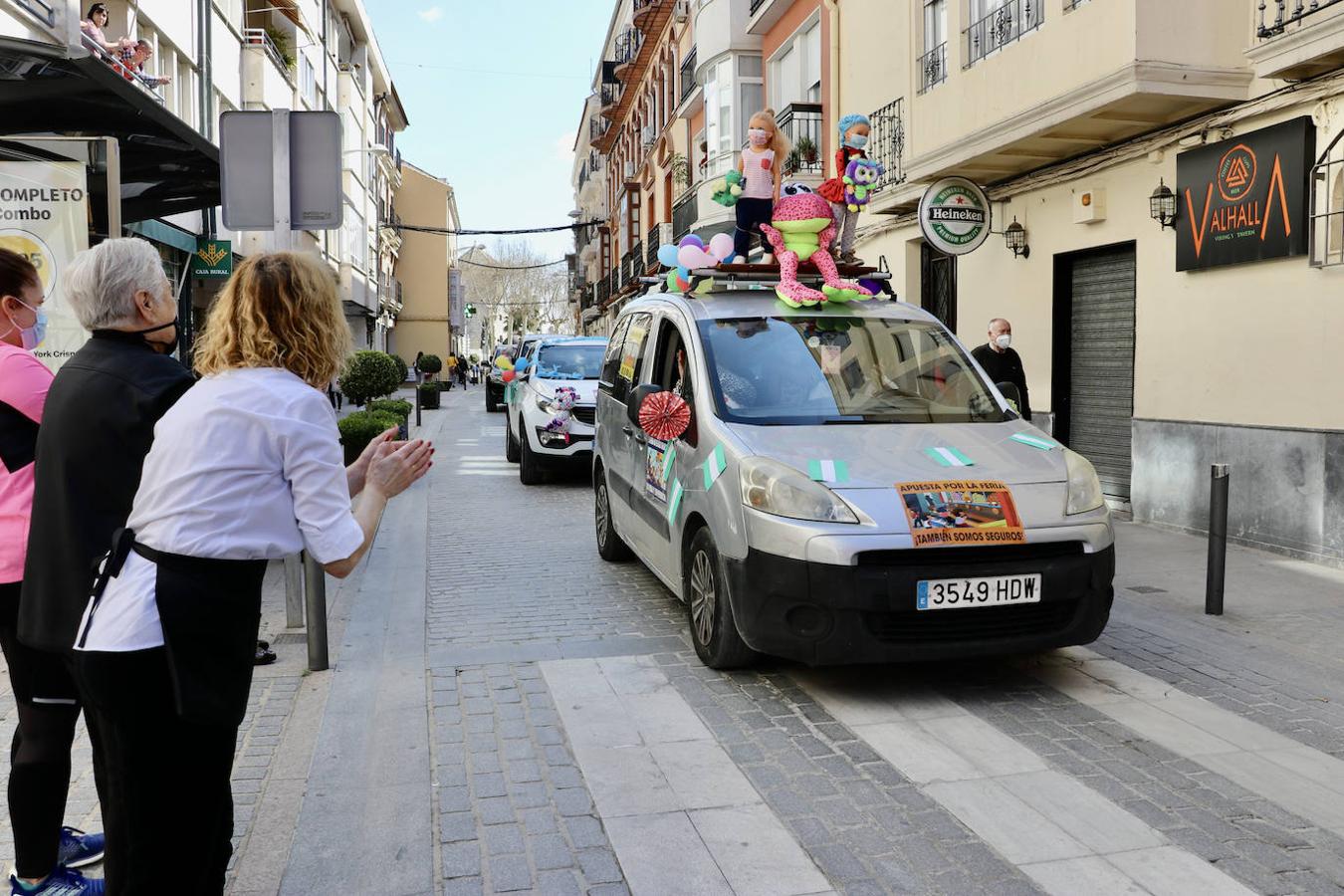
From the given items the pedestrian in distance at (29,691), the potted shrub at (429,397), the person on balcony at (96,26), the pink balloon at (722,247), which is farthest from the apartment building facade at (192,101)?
the pedestrian in distance at (29,691)

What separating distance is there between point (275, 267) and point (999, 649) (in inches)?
141

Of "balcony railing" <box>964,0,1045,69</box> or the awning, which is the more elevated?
"balcony railing" <box>964,0,1045,69</box>

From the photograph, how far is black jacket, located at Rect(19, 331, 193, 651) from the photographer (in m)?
2.74

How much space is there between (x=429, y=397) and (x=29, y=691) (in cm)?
2846

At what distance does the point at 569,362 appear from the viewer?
48.2 ft

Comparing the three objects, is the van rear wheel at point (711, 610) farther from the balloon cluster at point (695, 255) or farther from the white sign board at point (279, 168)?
the white sign board at point (279, 168)

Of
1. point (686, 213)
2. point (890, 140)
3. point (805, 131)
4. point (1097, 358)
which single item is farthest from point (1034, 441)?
point (686, 213)

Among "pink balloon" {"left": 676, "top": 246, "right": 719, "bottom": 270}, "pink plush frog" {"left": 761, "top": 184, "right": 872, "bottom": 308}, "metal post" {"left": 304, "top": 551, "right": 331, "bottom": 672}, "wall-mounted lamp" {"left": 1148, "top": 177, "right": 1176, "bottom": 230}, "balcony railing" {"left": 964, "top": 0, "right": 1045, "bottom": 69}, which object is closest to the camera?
"metal post" {"left": 304, "top": 551, "right": 331, "bottom": 672}

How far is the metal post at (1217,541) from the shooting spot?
6.81m

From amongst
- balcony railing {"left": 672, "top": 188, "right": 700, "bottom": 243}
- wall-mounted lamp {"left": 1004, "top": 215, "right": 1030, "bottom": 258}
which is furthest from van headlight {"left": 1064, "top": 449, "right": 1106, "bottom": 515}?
balcony railing {"left": 672, "top": 188, "right": 700, "bottom": 243}

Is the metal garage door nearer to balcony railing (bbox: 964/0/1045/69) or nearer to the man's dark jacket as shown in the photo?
the man's dark jacket

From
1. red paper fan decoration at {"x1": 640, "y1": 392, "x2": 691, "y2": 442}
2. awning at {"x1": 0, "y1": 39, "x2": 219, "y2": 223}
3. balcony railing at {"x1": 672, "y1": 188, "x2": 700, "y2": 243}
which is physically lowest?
red paper fan decoration at {"x1": 640, "y1": 392, "x2": 691, "y2": 442}

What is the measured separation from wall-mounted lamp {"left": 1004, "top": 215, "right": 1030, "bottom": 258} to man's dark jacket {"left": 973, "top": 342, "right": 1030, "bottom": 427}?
105 inches

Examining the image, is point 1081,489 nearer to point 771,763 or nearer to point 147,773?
point 771,763
